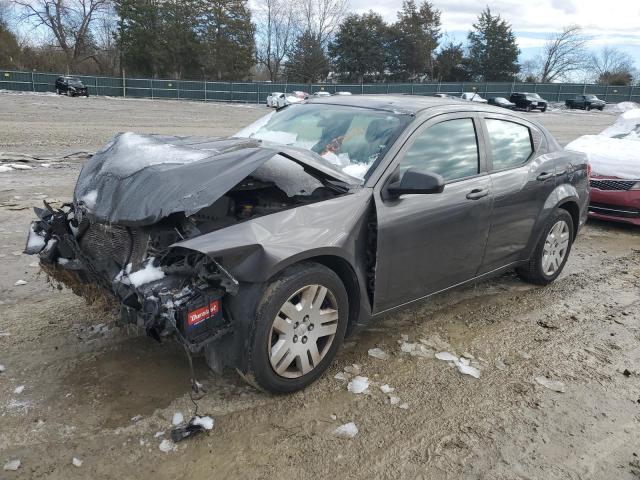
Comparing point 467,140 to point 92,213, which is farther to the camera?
point 467,140

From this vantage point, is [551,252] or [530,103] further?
[530,103]

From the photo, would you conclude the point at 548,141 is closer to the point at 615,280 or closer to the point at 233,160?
the point at 615,280

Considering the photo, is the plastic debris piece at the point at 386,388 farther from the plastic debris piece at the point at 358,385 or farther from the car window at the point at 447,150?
the car window at the point at 447,150

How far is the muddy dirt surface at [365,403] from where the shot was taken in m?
2.70

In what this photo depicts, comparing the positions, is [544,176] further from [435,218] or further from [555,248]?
[435,218]

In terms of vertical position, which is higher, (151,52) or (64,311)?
(151,52)

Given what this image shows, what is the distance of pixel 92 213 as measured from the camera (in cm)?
320

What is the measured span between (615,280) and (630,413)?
271cm

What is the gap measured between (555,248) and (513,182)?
121 cm

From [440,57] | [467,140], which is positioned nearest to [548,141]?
[467,140]

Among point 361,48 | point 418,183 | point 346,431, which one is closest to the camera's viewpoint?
point 346,431

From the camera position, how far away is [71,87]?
120 feet

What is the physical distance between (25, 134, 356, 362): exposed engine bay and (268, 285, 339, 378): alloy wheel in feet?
1.11

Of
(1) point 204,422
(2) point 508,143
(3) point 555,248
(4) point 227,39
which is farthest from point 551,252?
(4) point 227,39
